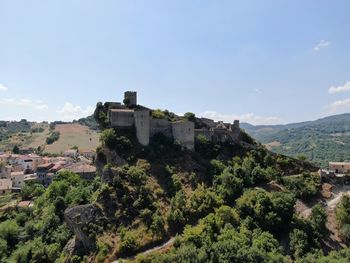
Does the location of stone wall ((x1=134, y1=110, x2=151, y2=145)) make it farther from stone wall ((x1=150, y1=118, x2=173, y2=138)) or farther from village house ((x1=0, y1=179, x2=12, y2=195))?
village house ((x1=0, y1=179, x2=12, y2=195))

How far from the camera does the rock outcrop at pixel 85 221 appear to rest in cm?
3698

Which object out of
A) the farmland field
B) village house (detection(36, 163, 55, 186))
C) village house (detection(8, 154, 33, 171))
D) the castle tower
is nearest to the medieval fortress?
the castle tower

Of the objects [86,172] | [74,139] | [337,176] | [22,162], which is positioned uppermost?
[74,139]

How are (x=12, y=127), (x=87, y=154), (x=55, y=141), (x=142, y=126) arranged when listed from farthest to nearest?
1. (x=12, y=127)
2. (x=55, y=141)
3. (x=87, y=154)
4. (x=142, y=126)

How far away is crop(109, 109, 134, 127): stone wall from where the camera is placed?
50.2 metres

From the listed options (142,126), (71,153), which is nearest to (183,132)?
(142,126)

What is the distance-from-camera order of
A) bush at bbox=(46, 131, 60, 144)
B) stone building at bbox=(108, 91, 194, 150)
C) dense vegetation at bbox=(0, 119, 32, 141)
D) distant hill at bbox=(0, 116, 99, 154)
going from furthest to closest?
1. dense vegetation at bbox=(0, 119, 32, 141)
2. bush at bbox=(46, 131, 60, 144)
3. distant hill at bbox=(0, 116, 99, 154)
4. stone building at bbox=(108, 91, 194, 150)

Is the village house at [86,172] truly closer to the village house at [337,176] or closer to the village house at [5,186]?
Answer: the village house at [5,186]

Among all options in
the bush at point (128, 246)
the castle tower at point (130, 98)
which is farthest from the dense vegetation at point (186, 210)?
the castle tower at point (130, 98)

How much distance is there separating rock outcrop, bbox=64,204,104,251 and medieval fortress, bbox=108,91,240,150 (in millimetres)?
14045

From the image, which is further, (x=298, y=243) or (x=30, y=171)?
(x=30, y=171)

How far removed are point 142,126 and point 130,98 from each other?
7.05m

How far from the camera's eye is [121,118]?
166ft

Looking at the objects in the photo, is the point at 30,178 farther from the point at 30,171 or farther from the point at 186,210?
the point at 186,210
